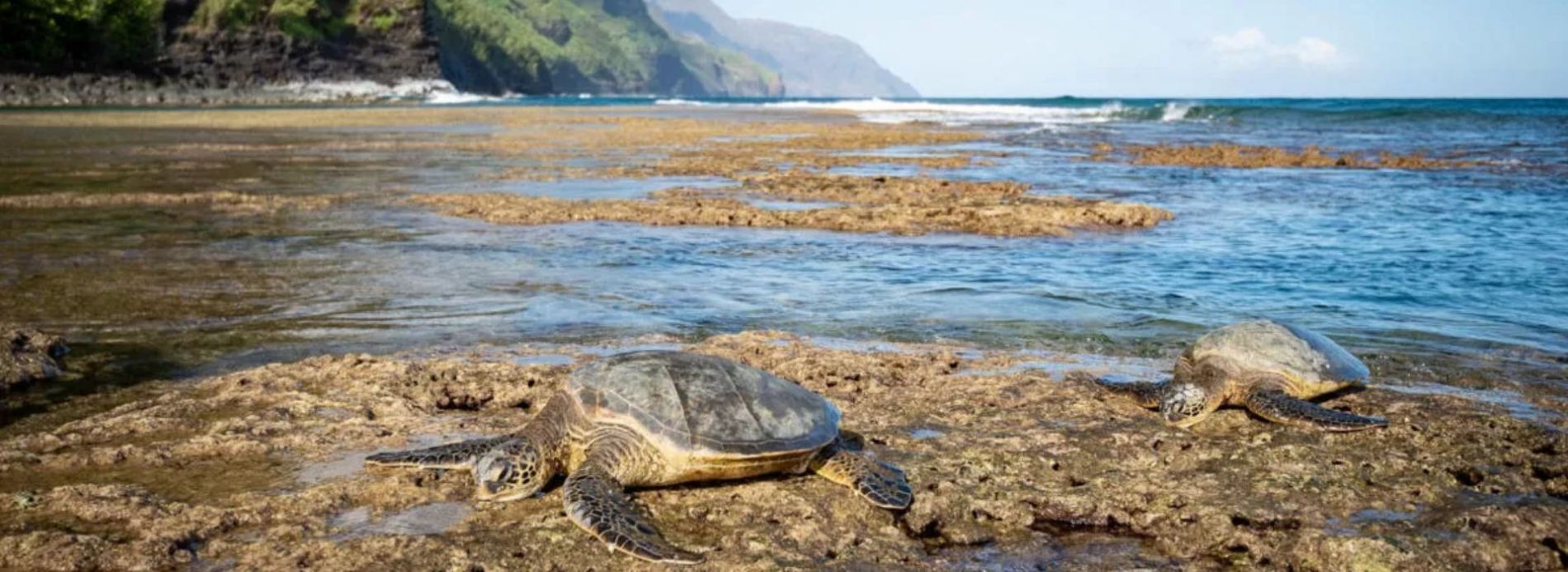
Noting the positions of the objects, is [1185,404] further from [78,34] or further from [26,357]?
[78,34]

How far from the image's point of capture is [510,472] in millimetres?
4789

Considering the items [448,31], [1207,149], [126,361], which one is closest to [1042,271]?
[126,361]

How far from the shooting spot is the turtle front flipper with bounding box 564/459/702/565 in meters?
4.26

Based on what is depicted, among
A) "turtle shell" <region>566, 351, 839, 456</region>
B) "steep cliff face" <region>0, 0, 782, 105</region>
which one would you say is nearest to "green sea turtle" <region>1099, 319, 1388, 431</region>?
"turtle shell" <region>566, 351, 839, 456</region>

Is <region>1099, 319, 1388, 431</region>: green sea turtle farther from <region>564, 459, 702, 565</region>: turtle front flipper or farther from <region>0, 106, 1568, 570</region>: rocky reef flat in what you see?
<region>564, 459, 702, 565</region>: turtle front flipper

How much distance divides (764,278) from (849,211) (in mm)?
5175

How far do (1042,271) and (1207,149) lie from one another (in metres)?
20.7

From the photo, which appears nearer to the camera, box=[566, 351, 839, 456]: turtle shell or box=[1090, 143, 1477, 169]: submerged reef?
box=[566, 351, 839, 456]: turtle shell

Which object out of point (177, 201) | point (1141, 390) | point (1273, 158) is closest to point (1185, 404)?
point (1141, 390)

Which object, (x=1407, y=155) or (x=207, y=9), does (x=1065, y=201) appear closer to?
(x=1407, y=155)

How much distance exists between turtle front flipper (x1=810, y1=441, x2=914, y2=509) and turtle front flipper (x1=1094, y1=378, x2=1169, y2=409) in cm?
205

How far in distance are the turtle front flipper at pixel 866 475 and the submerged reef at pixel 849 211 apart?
9.63 meters

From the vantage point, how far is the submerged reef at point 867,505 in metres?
4.38

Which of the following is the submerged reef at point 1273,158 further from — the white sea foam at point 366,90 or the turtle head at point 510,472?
the white sea foam at point 366,90
